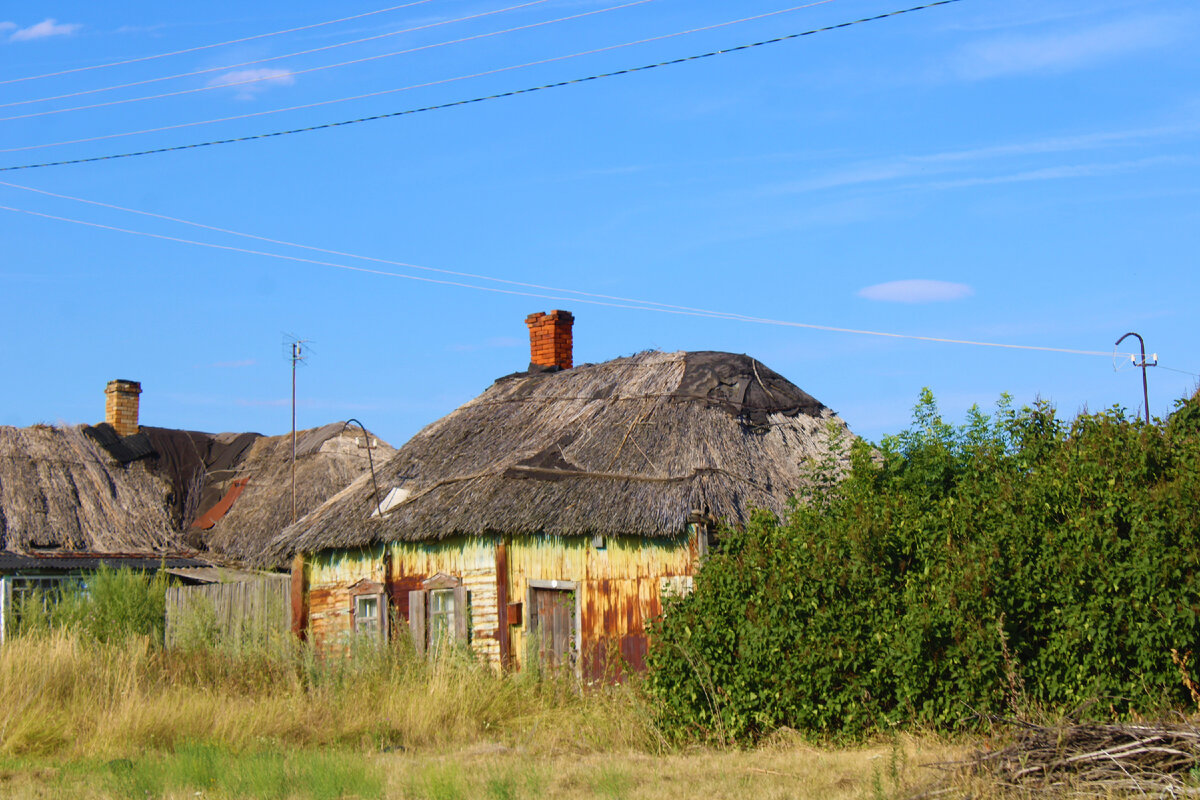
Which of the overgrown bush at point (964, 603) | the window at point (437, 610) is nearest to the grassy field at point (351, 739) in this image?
the overgrown bush at point (964, 603)

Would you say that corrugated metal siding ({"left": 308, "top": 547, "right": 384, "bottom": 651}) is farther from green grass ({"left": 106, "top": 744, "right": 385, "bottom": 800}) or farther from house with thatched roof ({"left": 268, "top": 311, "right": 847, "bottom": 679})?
green grass ({"left": 106, "top": 744, "right": 385, "bottom": 800})

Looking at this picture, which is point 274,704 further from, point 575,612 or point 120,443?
point 120,443

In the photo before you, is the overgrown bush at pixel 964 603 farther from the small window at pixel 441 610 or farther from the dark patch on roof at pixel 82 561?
the dark patch on roof at pixel 82 561

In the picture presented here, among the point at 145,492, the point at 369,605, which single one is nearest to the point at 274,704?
the point at 369,605

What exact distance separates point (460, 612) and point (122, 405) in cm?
1381

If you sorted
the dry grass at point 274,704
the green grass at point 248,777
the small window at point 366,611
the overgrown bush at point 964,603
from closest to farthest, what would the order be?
the green grass at point 248,777
the overgrown bush at point 964,603
the dry grass at point 274,704
the small window at point 366,611

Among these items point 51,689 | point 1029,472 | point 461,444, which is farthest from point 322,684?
point 1029,472

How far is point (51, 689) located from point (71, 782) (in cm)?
248

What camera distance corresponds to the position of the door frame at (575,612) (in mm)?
13141

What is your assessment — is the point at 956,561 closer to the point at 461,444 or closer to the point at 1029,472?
the point at 1029,472

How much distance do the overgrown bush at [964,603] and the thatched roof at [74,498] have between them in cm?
1484

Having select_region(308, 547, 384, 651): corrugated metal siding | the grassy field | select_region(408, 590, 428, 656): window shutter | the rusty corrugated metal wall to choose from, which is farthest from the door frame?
select_region(308, 547, 384, 651): corrugated metal siding

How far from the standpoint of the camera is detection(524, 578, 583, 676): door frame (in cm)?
1314

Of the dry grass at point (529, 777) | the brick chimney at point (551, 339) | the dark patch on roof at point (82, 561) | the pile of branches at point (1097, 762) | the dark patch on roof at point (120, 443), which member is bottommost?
the dry grass at point (529, 777)
